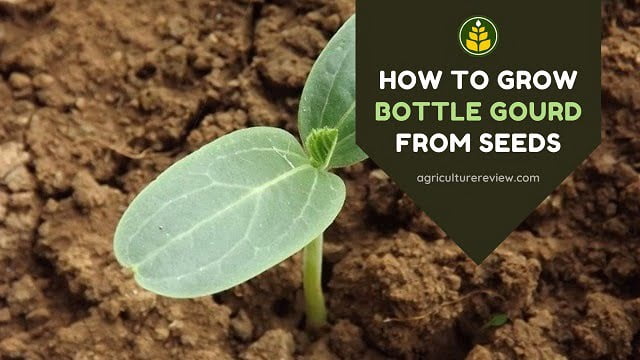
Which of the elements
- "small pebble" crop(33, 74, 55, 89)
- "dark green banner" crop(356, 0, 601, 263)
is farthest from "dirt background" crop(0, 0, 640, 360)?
"dark green banner" crop(356, 0, 601, 263)

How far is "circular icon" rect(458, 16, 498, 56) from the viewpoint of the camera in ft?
4.08

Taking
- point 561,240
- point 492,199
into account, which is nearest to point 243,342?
point 492,199

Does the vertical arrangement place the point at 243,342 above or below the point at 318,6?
below

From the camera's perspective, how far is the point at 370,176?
1.52 meters

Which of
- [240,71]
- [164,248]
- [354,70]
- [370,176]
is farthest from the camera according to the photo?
[240,71]

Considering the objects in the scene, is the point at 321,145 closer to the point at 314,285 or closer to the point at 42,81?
the point at 314,285

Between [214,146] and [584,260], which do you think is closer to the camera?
[214,146]

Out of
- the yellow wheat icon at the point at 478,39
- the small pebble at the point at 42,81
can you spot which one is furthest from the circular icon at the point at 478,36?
the small pebble at the point at 42,81

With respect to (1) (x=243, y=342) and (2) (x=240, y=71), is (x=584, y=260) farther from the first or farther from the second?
(2) (x=240, y=71)

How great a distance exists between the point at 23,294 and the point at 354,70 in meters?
0.67

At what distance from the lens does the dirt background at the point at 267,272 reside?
1354 mm

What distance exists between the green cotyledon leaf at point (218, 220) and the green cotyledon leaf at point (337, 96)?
101mm

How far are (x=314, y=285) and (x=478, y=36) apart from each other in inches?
18.6

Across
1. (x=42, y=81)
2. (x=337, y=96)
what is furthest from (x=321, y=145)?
(x=42, y=81)
